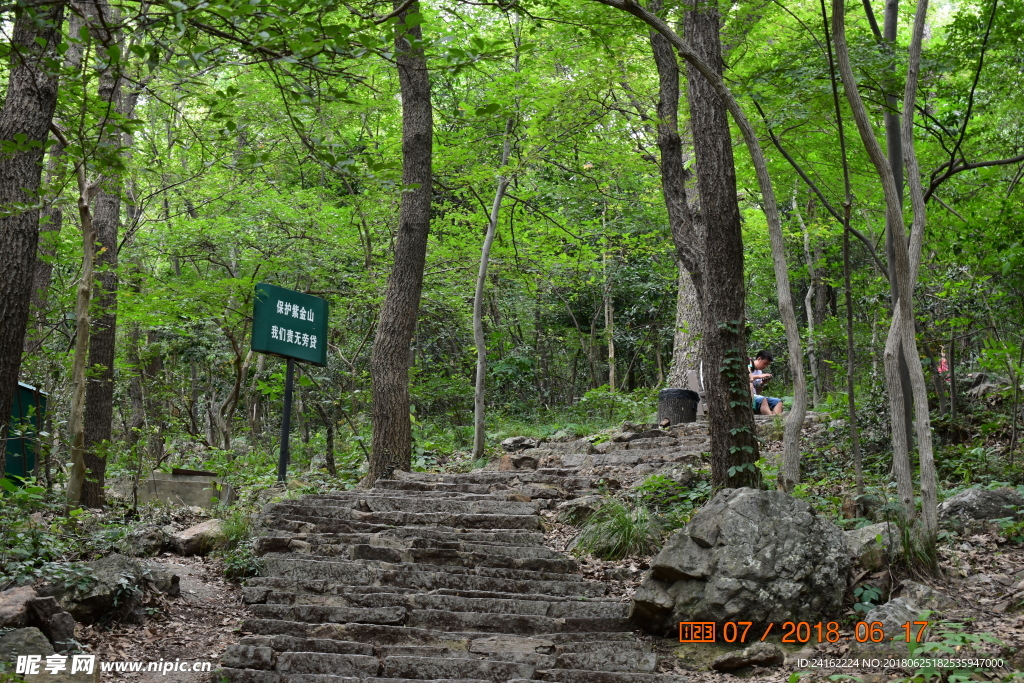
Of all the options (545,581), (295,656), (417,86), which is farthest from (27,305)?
(417,86)

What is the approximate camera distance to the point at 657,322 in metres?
18.9

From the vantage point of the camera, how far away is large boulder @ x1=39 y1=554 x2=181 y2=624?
5.04 meters

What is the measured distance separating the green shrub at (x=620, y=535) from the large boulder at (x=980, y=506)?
2.23m

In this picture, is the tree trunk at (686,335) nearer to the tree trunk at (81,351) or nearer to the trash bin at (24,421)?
the tree trunk at (81,351)

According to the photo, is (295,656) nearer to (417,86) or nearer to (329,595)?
(329,595)

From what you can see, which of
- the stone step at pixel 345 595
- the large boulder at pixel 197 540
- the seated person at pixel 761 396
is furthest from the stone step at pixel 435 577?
the seated person at pixel 761 396

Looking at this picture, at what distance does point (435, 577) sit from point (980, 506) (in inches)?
166

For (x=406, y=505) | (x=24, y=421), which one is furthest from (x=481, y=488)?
(x=24, y=421)

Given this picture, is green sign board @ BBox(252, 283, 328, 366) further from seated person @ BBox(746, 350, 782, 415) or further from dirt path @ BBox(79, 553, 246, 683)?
seated person @ BBox(746, 350, 782, 415)

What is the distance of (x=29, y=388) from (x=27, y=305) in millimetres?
4298

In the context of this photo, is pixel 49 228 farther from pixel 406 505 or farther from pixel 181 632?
pixel 181 632

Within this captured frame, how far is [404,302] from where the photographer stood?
9344 mm

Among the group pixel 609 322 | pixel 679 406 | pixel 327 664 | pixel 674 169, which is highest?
pixel 674 169

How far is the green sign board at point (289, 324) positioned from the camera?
8.53 metres
